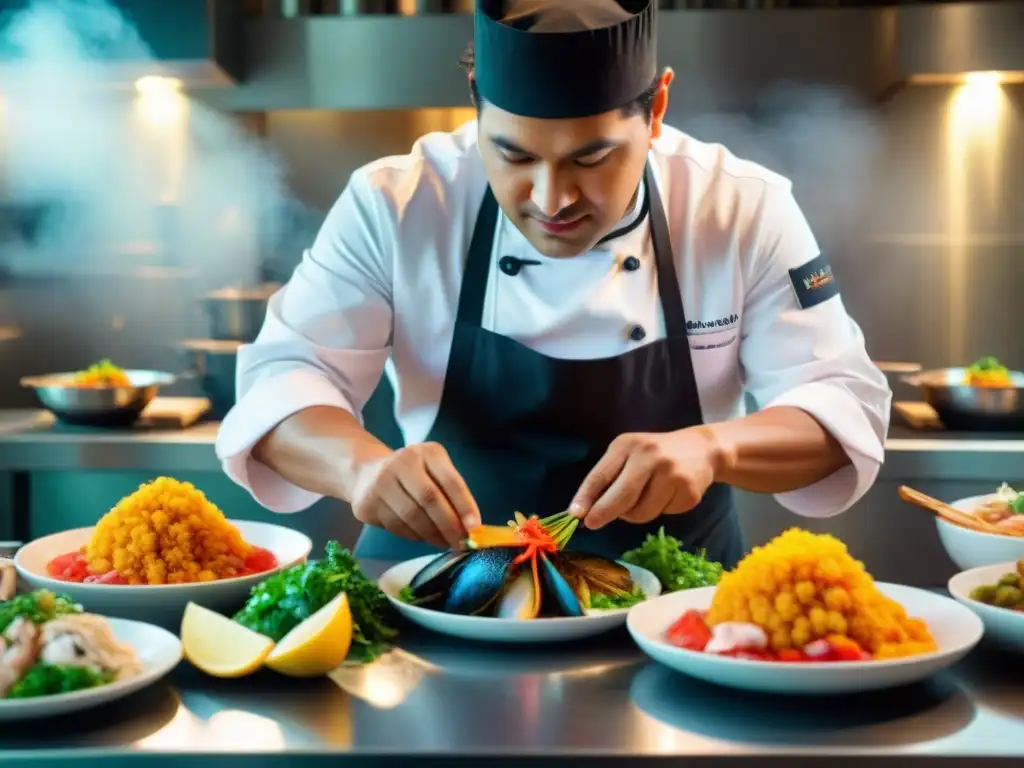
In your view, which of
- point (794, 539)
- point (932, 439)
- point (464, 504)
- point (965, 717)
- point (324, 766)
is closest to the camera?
point (324, 766)

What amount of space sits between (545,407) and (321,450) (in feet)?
1.54

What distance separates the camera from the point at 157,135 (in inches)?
159

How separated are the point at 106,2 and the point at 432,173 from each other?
1653mm

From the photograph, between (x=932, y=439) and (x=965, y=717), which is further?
(x=932, y=439)

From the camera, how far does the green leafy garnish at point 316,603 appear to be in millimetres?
1452

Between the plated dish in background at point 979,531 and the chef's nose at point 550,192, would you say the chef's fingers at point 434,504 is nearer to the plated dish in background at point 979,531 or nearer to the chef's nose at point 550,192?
the chef's nose at point 550,192

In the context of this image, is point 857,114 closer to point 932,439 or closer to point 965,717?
point 932,439

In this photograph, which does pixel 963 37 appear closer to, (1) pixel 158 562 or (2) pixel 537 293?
(2) pixel 537 293

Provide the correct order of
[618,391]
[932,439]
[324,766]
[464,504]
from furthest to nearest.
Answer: [932,439] → [618,391] → [464,504] → [324,766]

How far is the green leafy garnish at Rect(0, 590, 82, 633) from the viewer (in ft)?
4.25

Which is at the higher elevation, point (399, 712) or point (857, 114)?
point (857, 114)

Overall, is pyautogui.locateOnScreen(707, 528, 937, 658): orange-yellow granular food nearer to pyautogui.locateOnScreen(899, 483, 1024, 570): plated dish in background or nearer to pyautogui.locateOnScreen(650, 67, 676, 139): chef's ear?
pyautogui.locateOnScreen(899, 483, 1024, 570): plated dish in background

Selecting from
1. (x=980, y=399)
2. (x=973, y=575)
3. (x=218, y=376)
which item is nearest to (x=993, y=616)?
(x=973, y=575)

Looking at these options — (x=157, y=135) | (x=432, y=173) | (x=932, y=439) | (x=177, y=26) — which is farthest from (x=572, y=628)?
(x=157, y=135)
